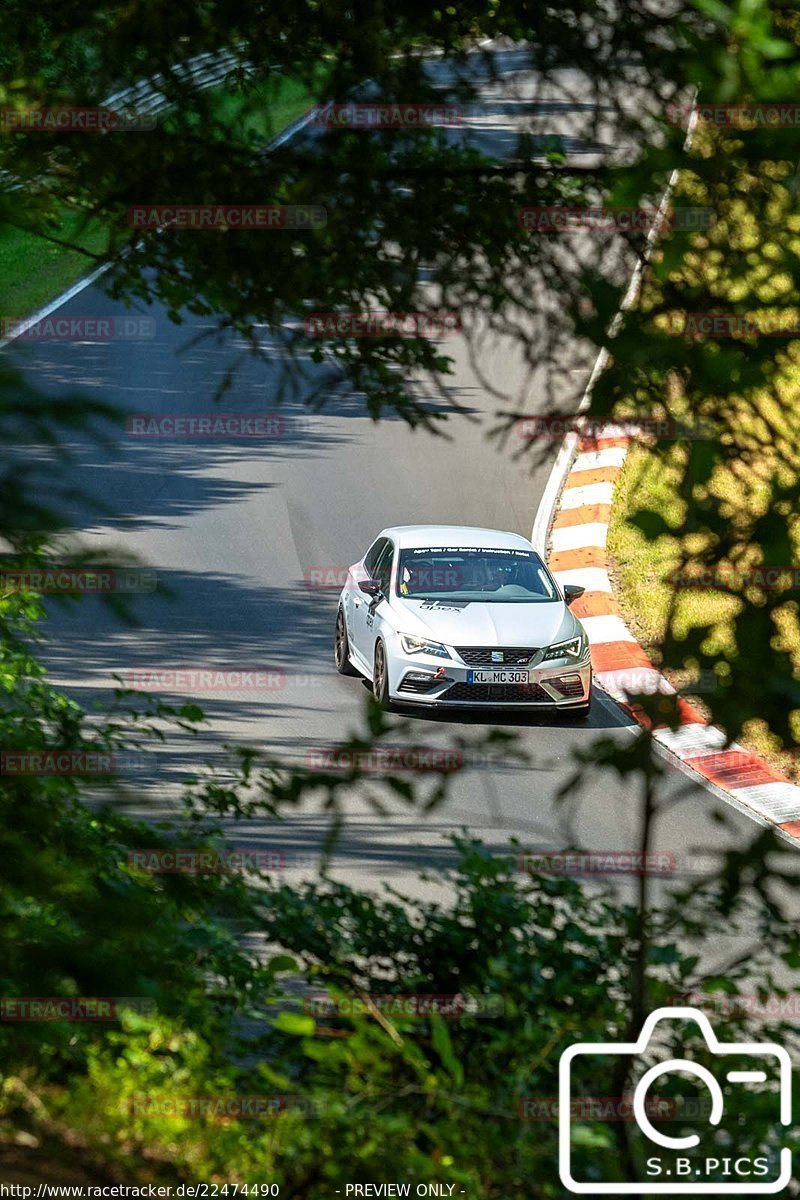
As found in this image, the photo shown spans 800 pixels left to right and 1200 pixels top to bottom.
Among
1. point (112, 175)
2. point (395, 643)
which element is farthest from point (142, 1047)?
point (395, 643)

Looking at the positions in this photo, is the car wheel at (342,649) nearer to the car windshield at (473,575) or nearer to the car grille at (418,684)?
the car windshield at (473,575)

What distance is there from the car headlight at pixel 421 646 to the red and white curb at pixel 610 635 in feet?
5.15

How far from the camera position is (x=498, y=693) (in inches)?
462

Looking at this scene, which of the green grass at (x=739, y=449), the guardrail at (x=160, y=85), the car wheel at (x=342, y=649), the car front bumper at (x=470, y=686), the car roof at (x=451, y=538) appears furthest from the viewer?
the car wheel at (x=342, y=649)

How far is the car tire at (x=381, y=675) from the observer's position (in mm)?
11711

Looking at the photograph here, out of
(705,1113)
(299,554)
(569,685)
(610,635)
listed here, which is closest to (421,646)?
(569,685)

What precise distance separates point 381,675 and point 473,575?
1410 mm

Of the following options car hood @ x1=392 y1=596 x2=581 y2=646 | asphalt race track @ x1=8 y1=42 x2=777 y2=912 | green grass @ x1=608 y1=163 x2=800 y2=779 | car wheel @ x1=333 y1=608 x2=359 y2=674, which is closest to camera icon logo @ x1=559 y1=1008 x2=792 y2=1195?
asphalt race track @ x1=8 y1=42 x2=777 y2=912

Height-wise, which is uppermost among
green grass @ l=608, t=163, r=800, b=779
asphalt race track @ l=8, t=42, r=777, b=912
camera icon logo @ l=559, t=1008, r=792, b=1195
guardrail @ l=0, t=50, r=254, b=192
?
guardrail @ l=0, t=50, r=254, b=192

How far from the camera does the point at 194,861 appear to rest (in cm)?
394

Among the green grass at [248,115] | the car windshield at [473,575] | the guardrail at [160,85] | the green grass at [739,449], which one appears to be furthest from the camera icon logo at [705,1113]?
the car windshield at [473,575]

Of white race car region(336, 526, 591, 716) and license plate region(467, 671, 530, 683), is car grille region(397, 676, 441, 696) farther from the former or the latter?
license plate region(467, 671, 530, 683)

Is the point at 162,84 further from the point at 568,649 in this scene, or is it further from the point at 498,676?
the point at 568,649

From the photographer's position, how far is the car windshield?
12.3m
